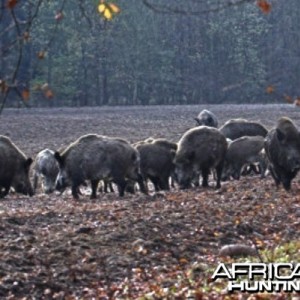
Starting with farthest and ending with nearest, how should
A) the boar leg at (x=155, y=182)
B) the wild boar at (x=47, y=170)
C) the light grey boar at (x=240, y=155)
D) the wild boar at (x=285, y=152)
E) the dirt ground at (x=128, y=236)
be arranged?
the light grey boar at (x=240, y=155) → the wild boar at (x=47, y=170) → the boar leg at (x=155, y=182) → the wild boar at (x=285, y=152) → the dirt ground at (x=128, y=236)

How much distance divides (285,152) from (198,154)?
2698mm

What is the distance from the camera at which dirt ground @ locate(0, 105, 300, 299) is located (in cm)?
1131

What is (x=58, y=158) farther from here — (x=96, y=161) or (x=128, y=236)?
(x=128, y=236)

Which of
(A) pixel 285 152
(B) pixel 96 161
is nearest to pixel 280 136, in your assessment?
(A) pixel 285 152

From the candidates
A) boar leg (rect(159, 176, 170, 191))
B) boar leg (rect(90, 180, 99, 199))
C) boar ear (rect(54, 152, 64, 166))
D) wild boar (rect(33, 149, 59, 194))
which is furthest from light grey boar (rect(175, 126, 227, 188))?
wild boar (rect(33, 149, 59, 194))

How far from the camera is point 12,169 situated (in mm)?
21422

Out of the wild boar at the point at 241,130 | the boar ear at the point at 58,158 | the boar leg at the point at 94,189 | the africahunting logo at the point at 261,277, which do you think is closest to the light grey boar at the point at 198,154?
the boar leg at the point at 94,189

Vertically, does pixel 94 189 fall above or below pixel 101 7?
below

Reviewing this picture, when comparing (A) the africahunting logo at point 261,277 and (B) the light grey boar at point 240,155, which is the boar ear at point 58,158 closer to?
(B) the light grey boar at point 240,155

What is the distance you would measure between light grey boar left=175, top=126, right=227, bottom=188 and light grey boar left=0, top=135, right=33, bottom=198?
3.06 metres

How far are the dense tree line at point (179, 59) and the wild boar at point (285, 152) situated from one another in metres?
49.9

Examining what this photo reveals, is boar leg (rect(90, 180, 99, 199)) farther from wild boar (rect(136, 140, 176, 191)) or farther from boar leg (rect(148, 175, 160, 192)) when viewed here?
boar leg (rect(148, 175, 160, 192))

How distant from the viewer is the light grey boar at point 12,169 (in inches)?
834

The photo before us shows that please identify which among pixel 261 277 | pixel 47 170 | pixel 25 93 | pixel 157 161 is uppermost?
pixel 25 93
